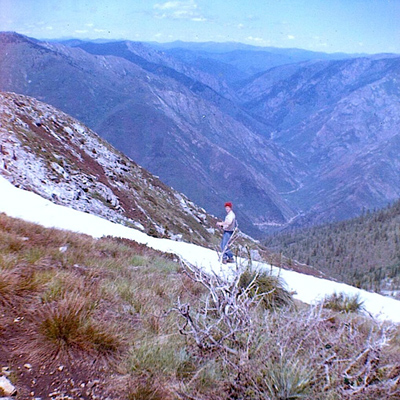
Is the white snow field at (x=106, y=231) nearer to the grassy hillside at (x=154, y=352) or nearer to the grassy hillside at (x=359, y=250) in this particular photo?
the grassy hillside at (x=154, y=352)

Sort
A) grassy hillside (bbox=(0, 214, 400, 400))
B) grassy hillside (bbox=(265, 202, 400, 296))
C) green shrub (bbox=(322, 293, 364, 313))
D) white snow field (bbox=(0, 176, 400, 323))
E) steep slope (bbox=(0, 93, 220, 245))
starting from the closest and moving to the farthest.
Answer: grassy hillside (bbox=(0, 214, 400, 400)) → green shrub (bbox=(322, 293, 364, 313)) → white snow field (bbox=(0, 176, 400, 323)) → steep slope (bbox=(0, 93, 220, 245)) → grassy hillside (bbox=(265, 202, 400, 296))

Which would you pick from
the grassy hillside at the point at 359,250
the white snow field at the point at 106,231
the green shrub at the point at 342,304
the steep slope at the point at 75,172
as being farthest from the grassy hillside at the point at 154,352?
the grassy hillside at the point at 359,250

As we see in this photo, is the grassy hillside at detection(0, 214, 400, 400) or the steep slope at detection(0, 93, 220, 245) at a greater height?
the grassy hillside at detection(0, 214, 400, 400)

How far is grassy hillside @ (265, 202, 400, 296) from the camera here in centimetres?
7842

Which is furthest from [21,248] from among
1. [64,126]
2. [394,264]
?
[394,264]

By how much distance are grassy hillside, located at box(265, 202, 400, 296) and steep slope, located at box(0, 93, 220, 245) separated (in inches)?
1993

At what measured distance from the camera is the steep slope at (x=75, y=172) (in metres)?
19.5

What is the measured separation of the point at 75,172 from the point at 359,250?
90.3m

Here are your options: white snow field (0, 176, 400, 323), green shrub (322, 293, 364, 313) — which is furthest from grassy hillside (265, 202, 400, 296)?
green shrub (322, 293, 364, 313)

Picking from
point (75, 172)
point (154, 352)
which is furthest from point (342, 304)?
point (75, 172)

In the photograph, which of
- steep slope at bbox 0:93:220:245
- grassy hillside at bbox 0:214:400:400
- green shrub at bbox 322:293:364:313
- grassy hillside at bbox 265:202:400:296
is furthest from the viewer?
grassy hillside at bbox 265:202:400:296

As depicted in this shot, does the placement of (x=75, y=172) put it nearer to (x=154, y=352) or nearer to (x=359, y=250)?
(x=154, y=352)

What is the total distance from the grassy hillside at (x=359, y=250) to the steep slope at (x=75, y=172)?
166 feet

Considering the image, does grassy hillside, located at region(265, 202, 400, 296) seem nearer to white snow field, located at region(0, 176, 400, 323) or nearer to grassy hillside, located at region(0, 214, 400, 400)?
white snow field, located at region(0, 176, 400, 323)
